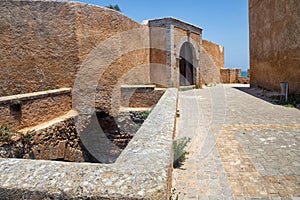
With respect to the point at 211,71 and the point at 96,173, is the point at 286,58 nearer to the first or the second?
the point at 96,173

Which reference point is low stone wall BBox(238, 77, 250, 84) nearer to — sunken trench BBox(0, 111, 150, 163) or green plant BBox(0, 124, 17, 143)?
sunken trench BBox(0, 111, 150, 163)

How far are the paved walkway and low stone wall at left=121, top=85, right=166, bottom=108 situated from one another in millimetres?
3387

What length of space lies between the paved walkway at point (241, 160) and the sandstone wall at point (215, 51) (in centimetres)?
1457

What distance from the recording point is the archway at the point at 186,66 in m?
16.5

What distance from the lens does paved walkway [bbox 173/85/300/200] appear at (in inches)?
95.0

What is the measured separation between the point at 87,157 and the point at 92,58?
3.69 meters

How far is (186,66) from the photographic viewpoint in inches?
688

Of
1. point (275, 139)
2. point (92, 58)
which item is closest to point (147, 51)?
point (92, 58)

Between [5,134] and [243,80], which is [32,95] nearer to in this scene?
[5,134]

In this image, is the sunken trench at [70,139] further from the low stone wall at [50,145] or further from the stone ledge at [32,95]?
the stone ledge at [32,95]

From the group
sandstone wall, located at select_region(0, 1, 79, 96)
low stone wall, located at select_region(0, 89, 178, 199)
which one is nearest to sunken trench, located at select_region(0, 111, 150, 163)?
sandstone wall, located at select_region(0, 1, 79, 96)

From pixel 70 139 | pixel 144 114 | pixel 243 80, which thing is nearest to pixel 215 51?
pixel 243 80

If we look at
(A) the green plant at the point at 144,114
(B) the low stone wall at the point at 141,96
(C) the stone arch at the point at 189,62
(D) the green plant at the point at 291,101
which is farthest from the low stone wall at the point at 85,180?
(C) the stone arch at the point at 189,62

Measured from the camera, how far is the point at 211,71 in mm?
20047
